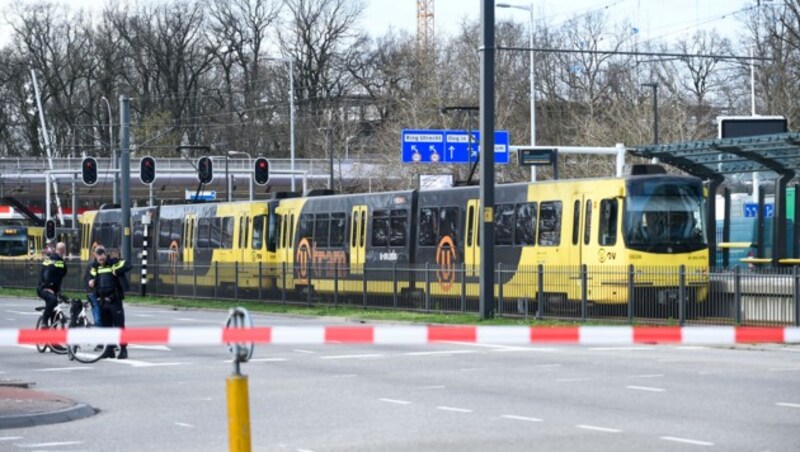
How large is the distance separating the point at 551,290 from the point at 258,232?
17203 millimetres

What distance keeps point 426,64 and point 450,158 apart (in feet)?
63.4

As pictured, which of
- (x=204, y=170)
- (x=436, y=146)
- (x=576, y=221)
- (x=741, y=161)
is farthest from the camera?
(x=436, y=146)

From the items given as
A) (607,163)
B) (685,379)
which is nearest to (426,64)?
(607,163)

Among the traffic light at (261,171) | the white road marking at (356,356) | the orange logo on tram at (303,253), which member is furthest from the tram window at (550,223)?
the traffic light at (261,171)

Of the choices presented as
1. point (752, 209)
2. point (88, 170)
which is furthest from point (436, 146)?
point (88, 170)

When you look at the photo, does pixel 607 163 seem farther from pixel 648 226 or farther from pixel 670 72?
pixel 648 226

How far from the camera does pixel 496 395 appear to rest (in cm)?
1667

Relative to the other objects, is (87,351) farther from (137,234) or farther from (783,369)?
(137,234)

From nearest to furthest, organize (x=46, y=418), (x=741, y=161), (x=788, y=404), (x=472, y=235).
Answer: (x=46, y=418), (x=788, y=404), (x=741, y=161), (x=472, y=235)

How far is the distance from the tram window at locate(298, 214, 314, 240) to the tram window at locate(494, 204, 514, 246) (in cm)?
937

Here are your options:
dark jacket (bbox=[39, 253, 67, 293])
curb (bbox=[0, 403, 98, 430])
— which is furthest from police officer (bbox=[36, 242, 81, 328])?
curb (bbox=[0, 403, 98, 430])

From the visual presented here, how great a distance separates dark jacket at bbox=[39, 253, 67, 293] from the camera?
25.2m

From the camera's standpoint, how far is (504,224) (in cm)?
3600

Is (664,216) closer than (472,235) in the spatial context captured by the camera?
Yes
